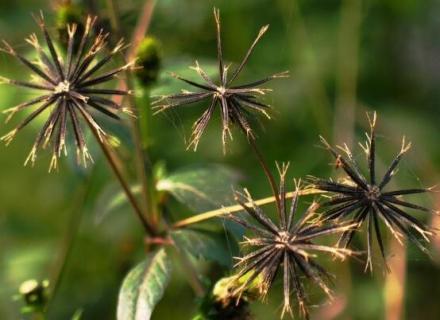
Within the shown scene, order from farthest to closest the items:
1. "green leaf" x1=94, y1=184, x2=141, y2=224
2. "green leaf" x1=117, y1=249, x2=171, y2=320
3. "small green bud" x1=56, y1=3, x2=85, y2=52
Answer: "green leaf" x1=94, y1=184, x2=141, y2=224, "small green bud" x1=56, y1=3, x2=85, y2=52, "green leaf" x1=117, y1=249, x2=171, y2=320

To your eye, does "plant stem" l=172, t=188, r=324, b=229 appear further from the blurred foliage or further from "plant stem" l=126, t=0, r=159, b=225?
the blurred foliage

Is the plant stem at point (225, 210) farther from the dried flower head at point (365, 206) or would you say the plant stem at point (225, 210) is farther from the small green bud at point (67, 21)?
the small green bud at point (67, 21)

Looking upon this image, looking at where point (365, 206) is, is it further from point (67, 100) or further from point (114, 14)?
point (114, 14)

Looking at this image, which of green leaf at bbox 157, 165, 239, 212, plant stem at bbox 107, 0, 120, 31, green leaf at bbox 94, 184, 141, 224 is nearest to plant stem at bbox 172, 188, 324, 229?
green leaf at bbox 157, 165, 239, 212

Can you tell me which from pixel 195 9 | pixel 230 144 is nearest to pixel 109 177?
pixel 230 144

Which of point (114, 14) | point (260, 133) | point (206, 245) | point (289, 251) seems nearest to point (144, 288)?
point (206, 245)

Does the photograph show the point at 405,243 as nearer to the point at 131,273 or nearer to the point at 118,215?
the point at 131,273
